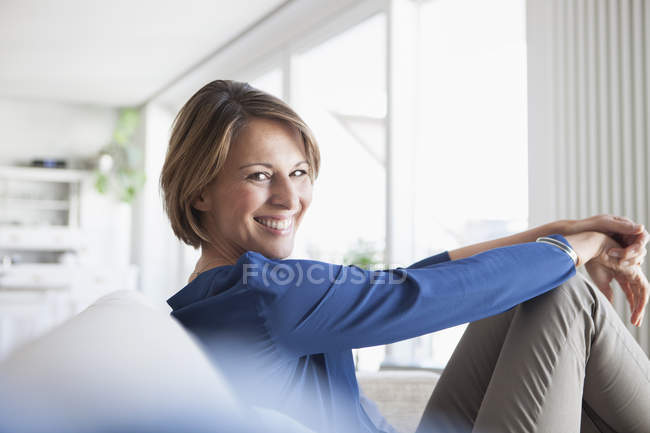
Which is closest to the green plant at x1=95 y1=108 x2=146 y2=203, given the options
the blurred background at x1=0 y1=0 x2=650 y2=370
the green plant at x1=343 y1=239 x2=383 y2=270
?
the blurred background at x1=0 y1=0 x2=650 y2=370

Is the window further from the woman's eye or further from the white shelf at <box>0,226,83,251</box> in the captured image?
the white shelf at <box>0,226,83,251</box>

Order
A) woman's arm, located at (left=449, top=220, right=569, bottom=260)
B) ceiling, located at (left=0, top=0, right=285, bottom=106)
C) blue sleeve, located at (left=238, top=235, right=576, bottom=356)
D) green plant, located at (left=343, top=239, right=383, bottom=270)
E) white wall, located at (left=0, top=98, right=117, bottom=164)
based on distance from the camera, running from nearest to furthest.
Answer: blue sleeve, located at (left=238, top=235, right=576, bottom=356) → woman's arm, located at (left=449, top=220, right=569, bottom=260) → green plant, located at (left=343, top=239, right=383, bottom=270) → ceiling, located at (left=0, top=0, right=285, bottom=106) → white wall, located at (left=0, top=98, right=117, bottom=164)

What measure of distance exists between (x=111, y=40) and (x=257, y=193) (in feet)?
16.0

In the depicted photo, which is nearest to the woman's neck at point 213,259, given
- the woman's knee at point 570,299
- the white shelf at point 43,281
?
the woman's knee at point 570,299

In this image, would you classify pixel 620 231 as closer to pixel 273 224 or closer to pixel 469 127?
pixel 273 224

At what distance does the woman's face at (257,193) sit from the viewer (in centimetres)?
104

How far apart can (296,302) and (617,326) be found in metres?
0.67

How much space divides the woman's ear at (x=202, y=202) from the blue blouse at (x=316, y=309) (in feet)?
0.57

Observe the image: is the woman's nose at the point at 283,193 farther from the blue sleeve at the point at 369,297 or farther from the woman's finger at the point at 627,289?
the woman's finger at the point at 627,289

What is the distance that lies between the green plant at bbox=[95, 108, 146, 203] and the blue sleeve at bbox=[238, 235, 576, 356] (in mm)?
6938

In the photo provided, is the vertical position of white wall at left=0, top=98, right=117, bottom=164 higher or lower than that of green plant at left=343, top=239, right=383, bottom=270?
higher

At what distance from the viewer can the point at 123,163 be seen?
752 centimetres

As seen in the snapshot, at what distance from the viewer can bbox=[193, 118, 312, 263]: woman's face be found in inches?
41.1

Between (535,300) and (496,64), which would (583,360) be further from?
(496,64)
